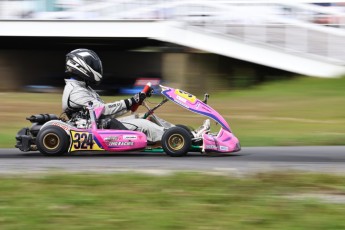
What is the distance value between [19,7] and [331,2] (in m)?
7.90

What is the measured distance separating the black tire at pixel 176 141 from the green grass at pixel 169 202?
177 centimetres

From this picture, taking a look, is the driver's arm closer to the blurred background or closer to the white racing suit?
the white racing suit

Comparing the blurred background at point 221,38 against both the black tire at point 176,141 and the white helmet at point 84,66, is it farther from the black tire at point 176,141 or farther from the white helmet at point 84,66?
the black tire at point 176,141

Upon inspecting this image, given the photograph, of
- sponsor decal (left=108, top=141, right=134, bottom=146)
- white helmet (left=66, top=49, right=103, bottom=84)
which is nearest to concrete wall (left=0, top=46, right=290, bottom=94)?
white helmet (left=66, top=49, right=103, bottom=84)

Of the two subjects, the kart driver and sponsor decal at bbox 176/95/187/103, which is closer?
sponsor decal at bbox 176/95/187/103

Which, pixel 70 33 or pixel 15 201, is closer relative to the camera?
pixel 15 201

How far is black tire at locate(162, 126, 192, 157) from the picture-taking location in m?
9.11

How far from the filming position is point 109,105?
9422 millimetres

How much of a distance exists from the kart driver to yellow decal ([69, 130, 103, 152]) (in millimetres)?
315

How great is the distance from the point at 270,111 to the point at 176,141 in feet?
22.0

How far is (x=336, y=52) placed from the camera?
1830 centimetres

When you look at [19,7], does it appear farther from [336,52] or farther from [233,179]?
[233,179]

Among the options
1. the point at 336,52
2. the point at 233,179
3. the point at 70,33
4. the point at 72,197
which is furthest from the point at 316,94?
the point at 72,197

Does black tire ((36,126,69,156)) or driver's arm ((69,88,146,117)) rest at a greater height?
driver's arm ((69,88,146,117))
